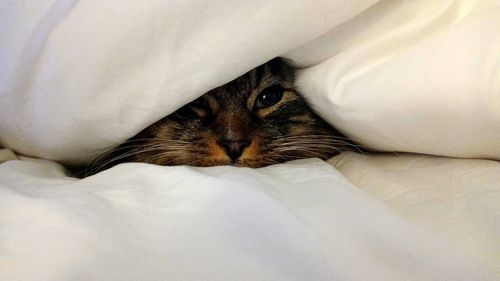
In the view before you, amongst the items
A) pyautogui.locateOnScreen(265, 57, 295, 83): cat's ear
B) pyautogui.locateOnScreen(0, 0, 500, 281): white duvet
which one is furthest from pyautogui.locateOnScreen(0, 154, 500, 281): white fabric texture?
pyautogui.locateOnScreen(265, 57, 295, 83): cat's ear

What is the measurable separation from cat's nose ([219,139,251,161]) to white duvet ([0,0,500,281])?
17 cm

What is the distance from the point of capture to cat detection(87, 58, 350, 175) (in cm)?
95

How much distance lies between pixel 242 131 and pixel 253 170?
0.25m

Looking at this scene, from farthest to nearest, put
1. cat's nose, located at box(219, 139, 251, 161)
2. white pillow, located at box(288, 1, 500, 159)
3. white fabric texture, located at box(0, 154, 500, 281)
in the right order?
cat's nose, located at box(219, 139, 251, 161) < white pillow, located at box(288, 1, 500, 159) < white fabric texture, located at box(0, 154, 500, 281)

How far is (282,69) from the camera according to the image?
1.03 m

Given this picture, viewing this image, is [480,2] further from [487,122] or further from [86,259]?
[86,259]

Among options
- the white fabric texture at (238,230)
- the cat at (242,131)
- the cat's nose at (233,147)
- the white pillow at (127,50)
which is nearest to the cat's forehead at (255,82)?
the cat at (242,131)

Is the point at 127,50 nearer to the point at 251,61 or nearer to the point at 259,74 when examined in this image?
the point at 251,61

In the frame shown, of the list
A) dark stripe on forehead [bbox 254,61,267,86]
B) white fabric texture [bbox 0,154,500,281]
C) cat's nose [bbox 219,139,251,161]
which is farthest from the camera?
dark stripe on forehead [bbox 254,61,267,86]

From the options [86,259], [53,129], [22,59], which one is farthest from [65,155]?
[86,259]

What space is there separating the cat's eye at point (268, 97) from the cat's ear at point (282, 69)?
0.05 metres

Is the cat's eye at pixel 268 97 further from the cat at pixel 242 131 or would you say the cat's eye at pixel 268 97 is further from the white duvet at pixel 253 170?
the white duvet at pixel 253 170

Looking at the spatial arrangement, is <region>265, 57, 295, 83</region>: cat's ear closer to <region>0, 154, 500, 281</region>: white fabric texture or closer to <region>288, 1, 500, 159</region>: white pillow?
<region>288, 1, 500, 159</region>: white pillow

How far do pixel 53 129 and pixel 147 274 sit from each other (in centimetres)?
42
